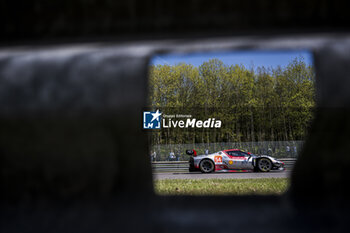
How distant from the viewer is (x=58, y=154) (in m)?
0.43

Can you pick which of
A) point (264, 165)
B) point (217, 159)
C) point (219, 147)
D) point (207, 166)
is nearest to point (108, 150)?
point (217, 159)

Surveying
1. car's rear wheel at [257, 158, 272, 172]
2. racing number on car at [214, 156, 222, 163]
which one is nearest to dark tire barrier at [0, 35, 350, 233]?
racing number on car at [214, 156, 222, 163]

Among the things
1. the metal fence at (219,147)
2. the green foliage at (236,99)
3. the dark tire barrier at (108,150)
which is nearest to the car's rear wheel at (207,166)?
the green foliage at (236,99)

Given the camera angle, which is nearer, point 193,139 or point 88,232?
point 88,232

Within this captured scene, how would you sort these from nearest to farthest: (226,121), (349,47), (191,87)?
(349,47)
(191,87)
(226,121)

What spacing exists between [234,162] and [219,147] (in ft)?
17.8

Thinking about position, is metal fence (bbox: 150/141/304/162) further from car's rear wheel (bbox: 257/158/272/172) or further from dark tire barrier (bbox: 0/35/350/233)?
dark tire barrier (bbox: 0/35/350/233)

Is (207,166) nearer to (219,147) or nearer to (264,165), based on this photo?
(264,165)

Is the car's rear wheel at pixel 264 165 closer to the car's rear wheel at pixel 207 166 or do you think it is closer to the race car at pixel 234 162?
the race car at pixel 234 162

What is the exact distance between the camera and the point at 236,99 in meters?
12.3

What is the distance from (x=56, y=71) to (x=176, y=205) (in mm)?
255

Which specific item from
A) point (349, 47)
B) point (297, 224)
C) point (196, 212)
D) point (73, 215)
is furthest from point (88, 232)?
point (349, 47)

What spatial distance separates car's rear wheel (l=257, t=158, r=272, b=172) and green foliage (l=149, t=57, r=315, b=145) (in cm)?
366

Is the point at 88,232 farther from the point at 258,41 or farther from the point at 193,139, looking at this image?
the point at 193,139
